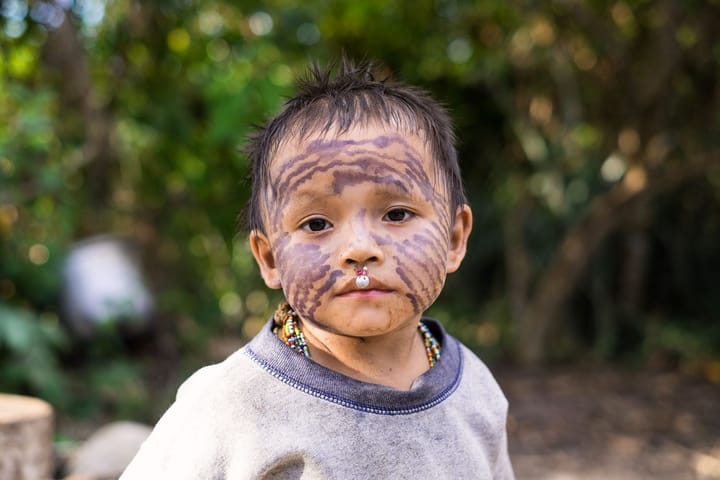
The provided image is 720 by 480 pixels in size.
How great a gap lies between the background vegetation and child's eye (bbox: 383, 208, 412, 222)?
2554 mm

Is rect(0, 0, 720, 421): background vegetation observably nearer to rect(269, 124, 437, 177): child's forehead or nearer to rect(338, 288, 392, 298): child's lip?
rect(269, 124, 437, 177): child's forehead

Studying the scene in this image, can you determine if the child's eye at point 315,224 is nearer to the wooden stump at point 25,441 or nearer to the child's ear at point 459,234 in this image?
the child's ear at point 459,234

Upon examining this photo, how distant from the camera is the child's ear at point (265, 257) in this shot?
149 centimetres

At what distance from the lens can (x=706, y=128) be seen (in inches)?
248

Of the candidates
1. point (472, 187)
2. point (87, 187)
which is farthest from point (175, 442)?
point (472, 187)

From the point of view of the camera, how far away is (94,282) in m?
5.21

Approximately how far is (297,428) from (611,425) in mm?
4014

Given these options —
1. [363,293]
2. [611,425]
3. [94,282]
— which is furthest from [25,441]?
[611,425]

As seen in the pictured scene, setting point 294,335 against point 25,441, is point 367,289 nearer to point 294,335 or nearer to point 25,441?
point 294,335

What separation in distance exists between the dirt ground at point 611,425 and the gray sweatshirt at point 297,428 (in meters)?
2.90

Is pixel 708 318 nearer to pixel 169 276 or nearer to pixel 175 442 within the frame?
pixel 169 276

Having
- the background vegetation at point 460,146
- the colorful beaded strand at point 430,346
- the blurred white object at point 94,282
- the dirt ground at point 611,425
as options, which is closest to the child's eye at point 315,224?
the colorful beaded strand at point 430,346

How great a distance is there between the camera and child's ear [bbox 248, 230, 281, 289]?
1.49 metres

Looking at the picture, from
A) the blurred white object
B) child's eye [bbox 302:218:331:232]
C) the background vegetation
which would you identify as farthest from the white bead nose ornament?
the blurred white object
